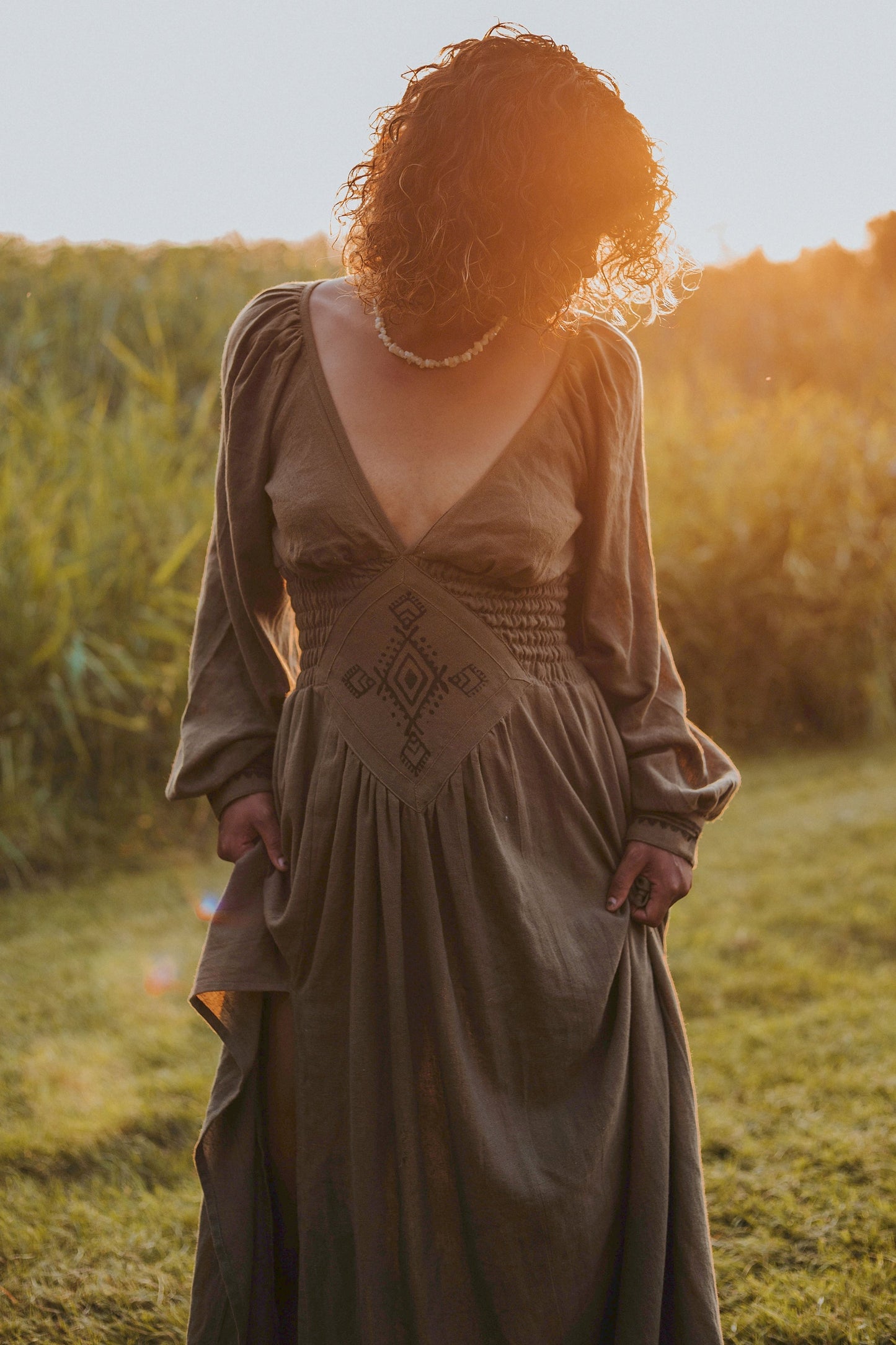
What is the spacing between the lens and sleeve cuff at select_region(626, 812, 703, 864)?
161 cm

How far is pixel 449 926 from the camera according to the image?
58.9 inches

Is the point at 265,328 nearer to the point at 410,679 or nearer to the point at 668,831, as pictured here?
the point at 410,679

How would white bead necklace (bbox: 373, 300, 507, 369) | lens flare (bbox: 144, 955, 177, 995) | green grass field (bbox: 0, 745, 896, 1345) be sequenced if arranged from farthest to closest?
lens flare (bbox: 144, 955, 177, 995), green grass field (bbox: 0, 745, 896, 1345), white bead necklace (bbox: 373, 300, 507, 369)

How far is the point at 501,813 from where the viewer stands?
1.51 meters

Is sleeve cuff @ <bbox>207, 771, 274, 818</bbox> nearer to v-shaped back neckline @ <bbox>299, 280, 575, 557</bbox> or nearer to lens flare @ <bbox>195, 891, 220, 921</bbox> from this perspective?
v-shaped back neckline @ <bbox>299, 280, 575, 557</bbox>

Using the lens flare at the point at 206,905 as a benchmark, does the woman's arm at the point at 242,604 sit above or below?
above

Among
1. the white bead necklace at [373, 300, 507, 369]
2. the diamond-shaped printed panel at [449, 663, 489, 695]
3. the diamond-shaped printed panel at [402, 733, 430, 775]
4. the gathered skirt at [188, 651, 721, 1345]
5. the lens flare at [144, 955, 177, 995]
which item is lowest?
the lens flare at [144, 955, 177, 995]

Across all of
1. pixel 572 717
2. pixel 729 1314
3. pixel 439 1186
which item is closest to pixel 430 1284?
pixel 439 1186

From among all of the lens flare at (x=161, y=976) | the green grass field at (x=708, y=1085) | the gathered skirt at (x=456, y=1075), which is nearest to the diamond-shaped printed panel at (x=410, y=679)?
the gathered skirt at (x=456, y=1075)

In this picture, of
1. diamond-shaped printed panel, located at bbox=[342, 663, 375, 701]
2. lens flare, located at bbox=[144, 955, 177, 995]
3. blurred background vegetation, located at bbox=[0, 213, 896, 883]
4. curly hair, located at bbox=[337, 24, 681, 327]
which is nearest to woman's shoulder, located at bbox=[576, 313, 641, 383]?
curly hair, located at bbox=[337, 24, 681, 327]

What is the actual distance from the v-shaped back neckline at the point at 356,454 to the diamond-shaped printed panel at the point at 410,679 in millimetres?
144

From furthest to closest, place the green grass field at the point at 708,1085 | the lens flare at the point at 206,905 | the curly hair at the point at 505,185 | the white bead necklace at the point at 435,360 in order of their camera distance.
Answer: the lens flare at the point at 206,905
the green grass field at the point at 708,1085
the white bead necklace at the point at 435,360
the curly hair at the point at 505,185

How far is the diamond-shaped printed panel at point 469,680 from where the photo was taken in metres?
1.52

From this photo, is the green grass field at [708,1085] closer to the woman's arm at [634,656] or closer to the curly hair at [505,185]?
the woman's arm at [634,656]
